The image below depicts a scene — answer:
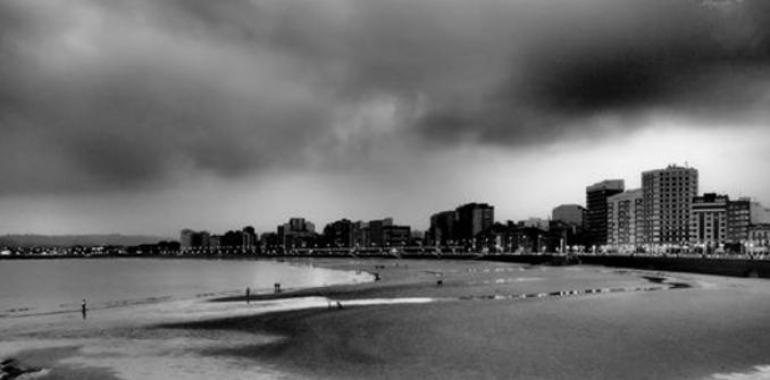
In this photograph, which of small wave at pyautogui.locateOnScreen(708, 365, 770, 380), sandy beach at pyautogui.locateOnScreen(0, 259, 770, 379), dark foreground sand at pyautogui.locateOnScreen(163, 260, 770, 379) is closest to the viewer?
small wave at pyautogui.locateOnScreen(708, 365, 770, 380)

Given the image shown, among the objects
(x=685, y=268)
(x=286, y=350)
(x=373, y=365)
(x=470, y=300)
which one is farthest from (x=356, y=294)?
(x=685, y=268)

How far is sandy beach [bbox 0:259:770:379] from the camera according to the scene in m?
23.6

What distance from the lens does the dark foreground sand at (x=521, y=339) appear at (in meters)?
23.5

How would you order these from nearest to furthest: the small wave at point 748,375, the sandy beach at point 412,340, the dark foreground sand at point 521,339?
the small wave at point 748,375, the dark foreground sand at point 521,339, the sandy beach at point 412,340

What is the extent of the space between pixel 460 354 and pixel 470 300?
85.3 feet

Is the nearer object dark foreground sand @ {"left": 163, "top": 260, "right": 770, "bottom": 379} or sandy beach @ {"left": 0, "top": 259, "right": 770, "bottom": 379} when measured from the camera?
dark foreground sand @ {"left": 163, "top": 260, "right": 770, "bottom": 379}

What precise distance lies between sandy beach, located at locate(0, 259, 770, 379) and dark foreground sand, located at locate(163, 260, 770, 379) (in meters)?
0.06

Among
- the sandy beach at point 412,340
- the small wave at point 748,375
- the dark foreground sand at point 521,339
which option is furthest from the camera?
the sandy beach at point 412,340

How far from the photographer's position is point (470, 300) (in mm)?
52250

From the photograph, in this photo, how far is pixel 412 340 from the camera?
30.4 metres

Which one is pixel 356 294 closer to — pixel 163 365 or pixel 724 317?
pixel 724 317

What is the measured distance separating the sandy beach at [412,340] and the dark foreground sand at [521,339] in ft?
0.20

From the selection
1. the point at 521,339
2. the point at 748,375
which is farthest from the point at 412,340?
the point at 748,375

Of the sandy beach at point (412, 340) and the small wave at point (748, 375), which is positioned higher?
the small wave at point (748, 375)
